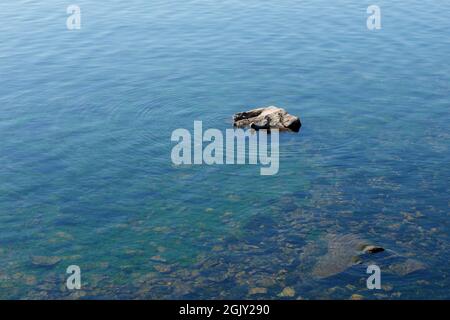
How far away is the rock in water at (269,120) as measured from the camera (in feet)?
123

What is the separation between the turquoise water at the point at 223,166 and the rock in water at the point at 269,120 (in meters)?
0.78

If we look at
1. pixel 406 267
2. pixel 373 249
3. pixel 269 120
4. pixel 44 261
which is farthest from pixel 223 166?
pixel 406 267

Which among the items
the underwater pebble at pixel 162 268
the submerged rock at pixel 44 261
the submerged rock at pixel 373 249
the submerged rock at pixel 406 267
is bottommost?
the submerged rock at pixel 406 267

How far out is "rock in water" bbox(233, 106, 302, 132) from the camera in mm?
37406

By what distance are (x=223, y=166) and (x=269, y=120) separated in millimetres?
5537

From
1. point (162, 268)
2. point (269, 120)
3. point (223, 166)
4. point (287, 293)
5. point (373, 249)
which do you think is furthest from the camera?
point (269, 120)

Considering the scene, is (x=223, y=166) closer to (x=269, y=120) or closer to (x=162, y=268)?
(x=269, y=120)

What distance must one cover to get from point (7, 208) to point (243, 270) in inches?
497

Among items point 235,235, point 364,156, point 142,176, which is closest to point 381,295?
point 235,235

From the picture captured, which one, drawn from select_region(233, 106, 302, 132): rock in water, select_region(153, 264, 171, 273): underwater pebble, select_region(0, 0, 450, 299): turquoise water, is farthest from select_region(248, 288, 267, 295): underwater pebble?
select_region(233, 106, 302, 132): rock in water

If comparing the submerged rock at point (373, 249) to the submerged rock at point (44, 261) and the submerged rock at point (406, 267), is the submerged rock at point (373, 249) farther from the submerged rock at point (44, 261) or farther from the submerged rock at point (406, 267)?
the submerged rock at point (44, 261)

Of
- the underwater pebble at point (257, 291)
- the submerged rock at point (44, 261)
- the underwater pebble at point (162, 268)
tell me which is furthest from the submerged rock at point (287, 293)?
the submerged rock at point (44, 261)

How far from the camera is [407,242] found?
87.8 feet

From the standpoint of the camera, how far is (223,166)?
33844 millimetres
